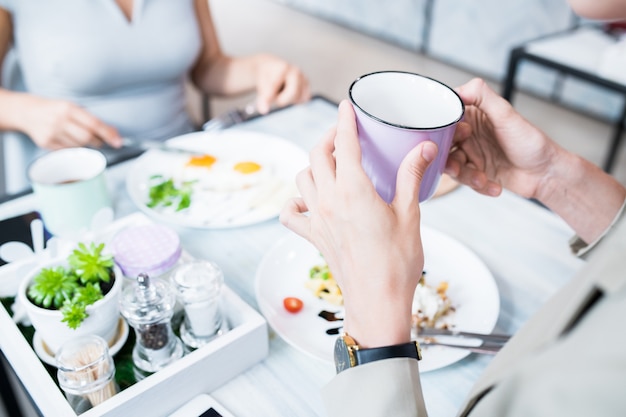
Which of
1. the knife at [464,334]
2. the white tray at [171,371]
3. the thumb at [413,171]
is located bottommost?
the knife at [464,334]

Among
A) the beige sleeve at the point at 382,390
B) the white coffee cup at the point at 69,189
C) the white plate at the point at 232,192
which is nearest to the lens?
the beige sleeve at the point at 382,390

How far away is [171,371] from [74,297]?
162 mm

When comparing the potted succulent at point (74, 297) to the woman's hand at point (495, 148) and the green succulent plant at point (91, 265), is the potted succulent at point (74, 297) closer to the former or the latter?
the green succulent plant at point (91, 265)

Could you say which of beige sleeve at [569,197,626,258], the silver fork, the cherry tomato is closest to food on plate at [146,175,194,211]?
the silver fork

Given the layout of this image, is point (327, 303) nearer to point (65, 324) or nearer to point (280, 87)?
point (65, 324)

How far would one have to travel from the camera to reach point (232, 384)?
774mm

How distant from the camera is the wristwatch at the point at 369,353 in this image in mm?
615

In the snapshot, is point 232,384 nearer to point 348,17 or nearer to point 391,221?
point 391,221

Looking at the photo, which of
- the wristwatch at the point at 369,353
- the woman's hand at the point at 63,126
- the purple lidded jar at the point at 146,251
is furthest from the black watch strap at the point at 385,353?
the woman's hand at the point at 63,126

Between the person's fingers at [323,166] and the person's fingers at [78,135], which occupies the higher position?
the person's fingers at [323,166]

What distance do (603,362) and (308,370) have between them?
462 millimetres

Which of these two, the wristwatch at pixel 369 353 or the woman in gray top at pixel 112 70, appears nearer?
the wristwatch at pixel 369 353

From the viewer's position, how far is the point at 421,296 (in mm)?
850

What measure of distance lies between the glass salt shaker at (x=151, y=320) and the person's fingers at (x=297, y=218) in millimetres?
186
